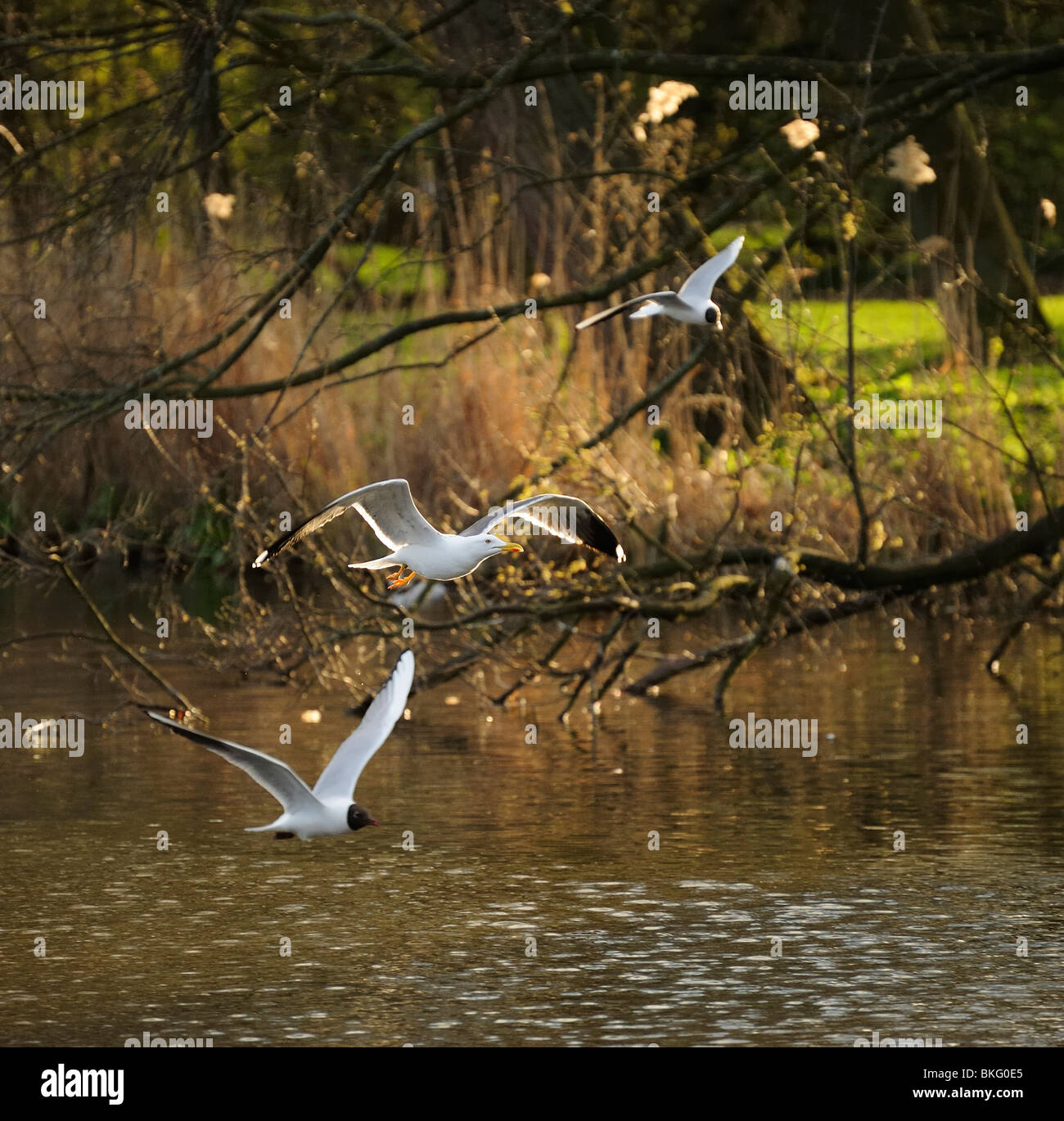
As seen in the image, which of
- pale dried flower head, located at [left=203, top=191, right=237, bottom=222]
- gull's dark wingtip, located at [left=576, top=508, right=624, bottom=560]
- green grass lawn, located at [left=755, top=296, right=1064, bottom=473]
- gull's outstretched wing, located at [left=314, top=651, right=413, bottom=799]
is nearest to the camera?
gull's outstretched wing, located at [left=314, top=651, right=413, bottom=799]

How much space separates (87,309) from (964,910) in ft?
31.9

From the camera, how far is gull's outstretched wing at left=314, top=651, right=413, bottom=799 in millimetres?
9422

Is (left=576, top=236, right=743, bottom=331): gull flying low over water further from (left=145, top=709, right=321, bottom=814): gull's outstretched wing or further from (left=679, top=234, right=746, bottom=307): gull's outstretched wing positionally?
(left=145, top=709, right=321, bottom=814): gull's outstretched wing

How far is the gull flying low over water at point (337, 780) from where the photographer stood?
908 centimetres

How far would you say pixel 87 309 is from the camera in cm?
1780

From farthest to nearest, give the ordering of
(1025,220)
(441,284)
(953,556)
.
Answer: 1. (1025,220)
2. (441,284)
3. (953,556)

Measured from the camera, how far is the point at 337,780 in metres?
9.55

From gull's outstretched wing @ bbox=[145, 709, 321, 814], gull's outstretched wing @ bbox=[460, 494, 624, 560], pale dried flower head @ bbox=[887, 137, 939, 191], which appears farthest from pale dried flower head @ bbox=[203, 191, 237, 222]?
gull's outstretched wing @ bbox=[145, 709, 321, 814]

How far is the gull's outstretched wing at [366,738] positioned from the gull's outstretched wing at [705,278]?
11.3ft

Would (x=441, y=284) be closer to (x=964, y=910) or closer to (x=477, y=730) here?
(x=477, y=730)

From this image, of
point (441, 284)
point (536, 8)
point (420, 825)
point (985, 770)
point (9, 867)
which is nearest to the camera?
point (9, 867)

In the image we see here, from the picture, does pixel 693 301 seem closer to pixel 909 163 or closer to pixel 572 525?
pixel 572 525

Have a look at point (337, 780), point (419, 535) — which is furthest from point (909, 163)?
point (337, 780)
